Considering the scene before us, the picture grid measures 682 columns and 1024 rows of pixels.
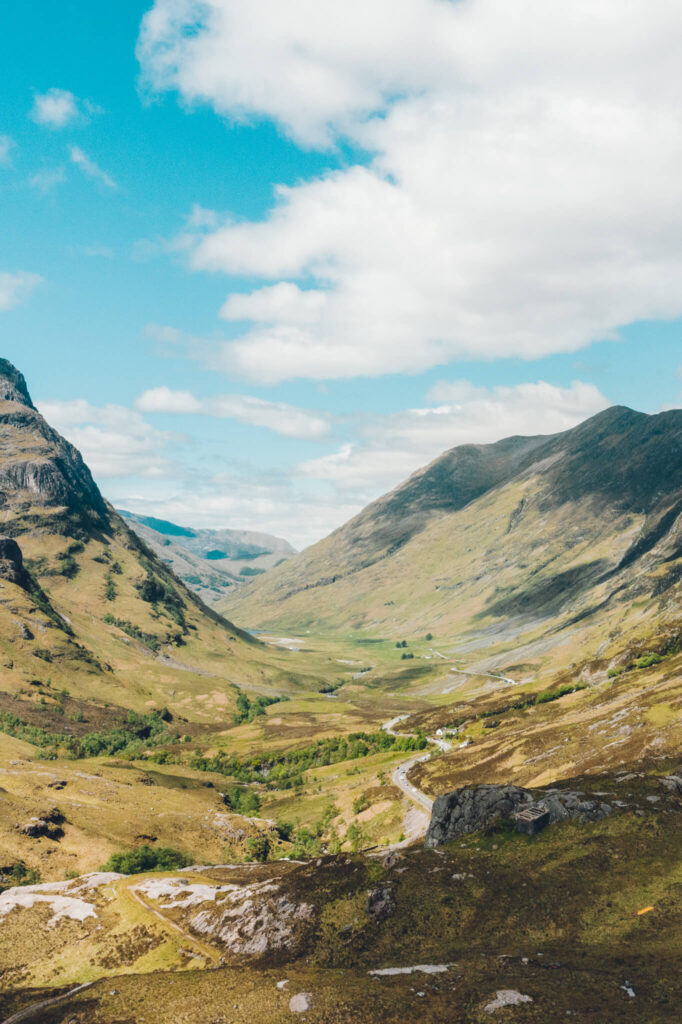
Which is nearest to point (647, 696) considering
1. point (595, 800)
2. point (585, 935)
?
point (595, 800)

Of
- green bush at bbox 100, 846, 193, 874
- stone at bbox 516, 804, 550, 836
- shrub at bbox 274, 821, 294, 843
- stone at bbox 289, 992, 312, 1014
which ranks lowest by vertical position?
shrub at bbox 274, 821, 294, 843

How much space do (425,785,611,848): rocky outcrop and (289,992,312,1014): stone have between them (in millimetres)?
33910

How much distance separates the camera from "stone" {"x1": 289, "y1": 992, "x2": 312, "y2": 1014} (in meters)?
43.3

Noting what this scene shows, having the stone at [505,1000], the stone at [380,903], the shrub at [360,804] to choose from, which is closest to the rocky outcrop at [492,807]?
the stone at [380,903]

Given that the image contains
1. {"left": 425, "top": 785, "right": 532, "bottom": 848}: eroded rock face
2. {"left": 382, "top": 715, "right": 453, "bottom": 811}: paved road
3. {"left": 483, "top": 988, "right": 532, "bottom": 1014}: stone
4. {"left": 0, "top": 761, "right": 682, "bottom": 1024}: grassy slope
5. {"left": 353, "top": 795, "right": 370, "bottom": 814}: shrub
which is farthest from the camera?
{"left": 353, "top": 795, "right": 370, "bottom": 814}: shrub

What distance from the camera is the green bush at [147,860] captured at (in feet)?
364

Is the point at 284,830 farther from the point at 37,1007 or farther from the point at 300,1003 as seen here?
the point at 300,1003

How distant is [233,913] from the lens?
64.6 metres

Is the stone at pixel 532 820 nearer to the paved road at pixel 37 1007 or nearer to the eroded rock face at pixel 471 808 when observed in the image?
the eroded rock face at pixel 471 808

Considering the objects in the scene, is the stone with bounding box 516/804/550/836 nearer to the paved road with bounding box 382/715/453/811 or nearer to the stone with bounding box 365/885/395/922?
the stone with bounding box 365/885/395/922

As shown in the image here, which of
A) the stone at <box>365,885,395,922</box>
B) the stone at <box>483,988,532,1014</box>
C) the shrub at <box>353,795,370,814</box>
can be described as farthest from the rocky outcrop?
the shrub at <box>353,795,370,814</box>

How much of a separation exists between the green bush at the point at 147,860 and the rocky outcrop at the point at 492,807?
6360cm

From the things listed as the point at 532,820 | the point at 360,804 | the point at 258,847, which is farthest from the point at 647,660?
the point at 532,820

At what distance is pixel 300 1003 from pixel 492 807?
37.5 metres
